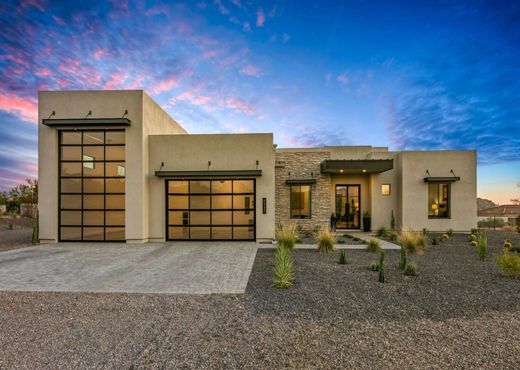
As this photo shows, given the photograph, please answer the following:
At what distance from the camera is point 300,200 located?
14.8m

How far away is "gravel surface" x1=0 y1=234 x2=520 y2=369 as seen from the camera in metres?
2.81

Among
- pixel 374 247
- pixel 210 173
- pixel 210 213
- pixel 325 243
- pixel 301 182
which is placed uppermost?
pixel 210 173

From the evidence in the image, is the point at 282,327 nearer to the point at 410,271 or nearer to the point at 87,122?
the point at 410,271

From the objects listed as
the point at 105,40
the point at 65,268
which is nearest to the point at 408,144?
the point at 105,40

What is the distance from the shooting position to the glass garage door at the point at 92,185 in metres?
11.5

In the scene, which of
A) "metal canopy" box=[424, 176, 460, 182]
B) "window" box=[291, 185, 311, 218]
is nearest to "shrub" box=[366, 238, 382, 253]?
"window" box=[291, 185, 311, 218]

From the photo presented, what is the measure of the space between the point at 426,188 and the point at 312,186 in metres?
6.60

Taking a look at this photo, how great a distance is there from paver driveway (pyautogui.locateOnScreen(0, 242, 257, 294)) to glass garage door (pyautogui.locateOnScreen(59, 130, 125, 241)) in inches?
39.7

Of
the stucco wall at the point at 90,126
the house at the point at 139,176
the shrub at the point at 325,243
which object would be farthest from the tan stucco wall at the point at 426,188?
the stucco wall at the point at 90,126

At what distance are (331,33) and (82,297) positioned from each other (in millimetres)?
14030

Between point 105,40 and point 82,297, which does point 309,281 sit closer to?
point 82,297

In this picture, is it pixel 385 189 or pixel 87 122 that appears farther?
pixel 385 189

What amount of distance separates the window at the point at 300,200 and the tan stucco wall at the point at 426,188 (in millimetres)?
5518

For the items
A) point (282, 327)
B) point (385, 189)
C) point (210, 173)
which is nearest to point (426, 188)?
point (385, 189)
